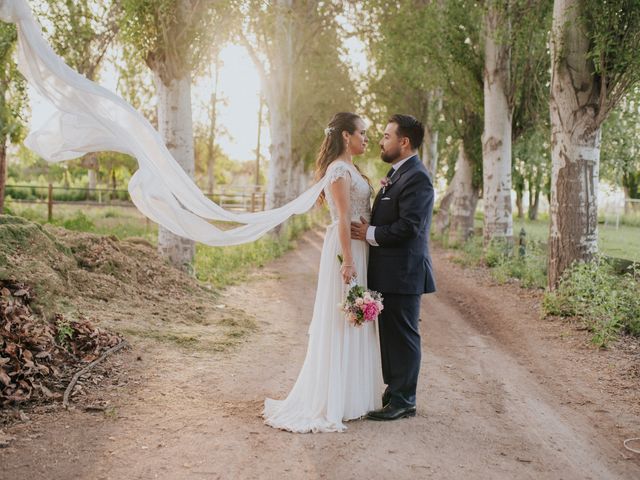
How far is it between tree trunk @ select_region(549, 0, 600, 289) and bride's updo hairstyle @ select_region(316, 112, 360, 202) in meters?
6.33

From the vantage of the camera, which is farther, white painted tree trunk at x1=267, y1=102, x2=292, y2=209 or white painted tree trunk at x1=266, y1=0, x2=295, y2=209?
white painted tree trunk at x1=267, y1=102, x2=292, y2=209

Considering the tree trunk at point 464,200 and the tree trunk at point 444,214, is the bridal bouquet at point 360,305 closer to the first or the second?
the tree trunk at point 464,200

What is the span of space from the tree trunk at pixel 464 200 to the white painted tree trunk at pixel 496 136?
16.3ft

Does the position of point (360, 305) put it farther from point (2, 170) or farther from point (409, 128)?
point (2, 170)

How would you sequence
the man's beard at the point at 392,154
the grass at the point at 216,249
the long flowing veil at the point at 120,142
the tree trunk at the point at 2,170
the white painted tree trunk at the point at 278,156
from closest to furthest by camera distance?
the man's beard at the point at 392,154 → the long flowing veil at the point at 120,142 → the grass at the point at 216,249 → the tree trunk at the point at 2,170 → the white painted tree trunk at the point at 278,156

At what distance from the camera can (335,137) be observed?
5285 mm

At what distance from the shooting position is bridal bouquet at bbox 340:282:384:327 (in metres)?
5.01

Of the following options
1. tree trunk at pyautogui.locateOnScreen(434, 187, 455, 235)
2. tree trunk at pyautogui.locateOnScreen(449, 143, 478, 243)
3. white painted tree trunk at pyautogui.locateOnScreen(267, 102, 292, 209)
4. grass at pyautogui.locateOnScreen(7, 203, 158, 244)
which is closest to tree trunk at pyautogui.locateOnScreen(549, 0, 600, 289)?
grass at pyautogui.locateOnScreen(7, 203, 158, 244)

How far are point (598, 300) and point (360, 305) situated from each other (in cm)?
532

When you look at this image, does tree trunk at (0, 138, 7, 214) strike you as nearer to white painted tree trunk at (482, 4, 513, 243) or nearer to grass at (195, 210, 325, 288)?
grass at (195, 210, 325, 288)

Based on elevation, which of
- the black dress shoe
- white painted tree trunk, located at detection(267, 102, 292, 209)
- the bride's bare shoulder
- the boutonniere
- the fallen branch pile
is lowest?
the black dress shoe

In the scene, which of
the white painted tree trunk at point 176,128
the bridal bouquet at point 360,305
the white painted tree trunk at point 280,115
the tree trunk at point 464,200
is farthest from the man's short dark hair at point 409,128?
the tree trunk at point 464,200

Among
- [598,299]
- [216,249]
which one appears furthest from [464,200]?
[598,299]

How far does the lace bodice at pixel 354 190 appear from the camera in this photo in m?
5.17
